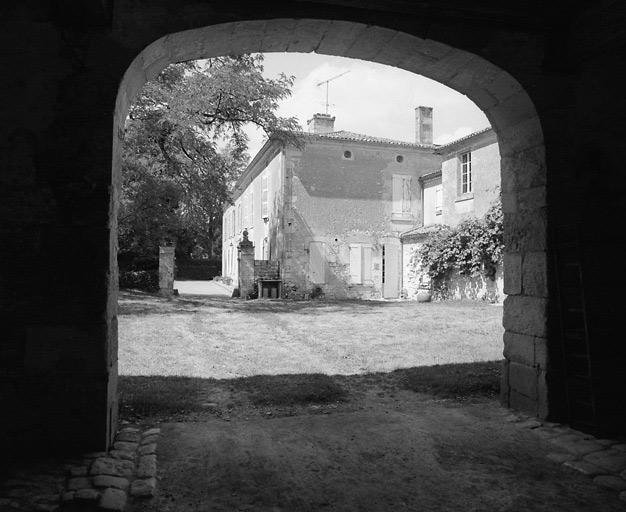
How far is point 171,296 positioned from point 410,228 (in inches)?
359

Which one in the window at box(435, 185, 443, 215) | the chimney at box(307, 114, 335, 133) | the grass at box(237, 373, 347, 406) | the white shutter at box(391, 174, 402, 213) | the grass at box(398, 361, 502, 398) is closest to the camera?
the grass at box(237, 373, 347, 406)

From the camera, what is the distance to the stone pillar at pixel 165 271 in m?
16.2

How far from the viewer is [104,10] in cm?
289

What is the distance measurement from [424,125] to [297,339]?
1466 centimetres

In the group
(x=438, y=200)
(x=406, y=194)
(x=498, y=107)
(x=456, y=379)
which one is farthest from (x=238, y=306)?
(x=498, y=107)

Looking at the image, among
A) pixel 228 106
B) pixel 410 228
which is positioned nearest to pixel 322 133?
pixel 410 228

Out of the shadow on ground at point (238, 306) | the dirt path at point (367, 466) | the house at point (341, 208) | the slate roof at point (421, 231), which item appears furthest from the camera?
the house at point (341, 208)

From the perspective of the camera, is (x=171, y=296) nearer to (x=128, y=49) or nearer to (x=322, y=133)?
(x=322, y=133)

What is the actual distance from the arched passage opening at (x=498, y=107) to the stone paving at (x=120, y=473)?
27 cm

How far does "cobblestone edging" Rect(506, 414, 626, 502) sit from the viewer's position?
2814 millimetres

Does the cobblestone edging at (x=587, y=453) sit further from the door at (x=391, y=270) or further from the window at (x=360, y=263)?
the door at (x=391, y=270)

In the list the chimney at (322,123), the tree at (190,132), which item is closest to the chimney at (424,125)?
the chimney at (322,123)

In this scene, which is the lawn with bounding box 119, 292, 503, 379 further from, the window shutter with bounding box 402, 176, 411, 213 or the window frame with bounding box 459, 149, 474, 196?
the window shutter with bounding box 402, 176, 411, 213

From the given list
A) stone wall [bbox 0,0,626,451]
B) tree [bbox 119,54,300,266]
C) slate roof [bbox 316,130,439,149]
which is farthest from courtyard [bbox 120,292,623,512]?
slate roof [bbox 316,130,439,149]
